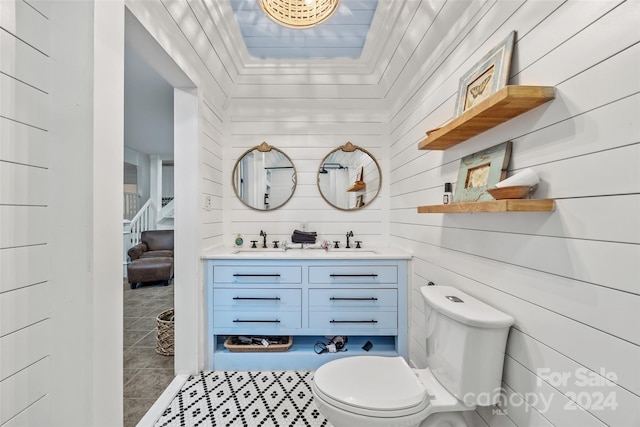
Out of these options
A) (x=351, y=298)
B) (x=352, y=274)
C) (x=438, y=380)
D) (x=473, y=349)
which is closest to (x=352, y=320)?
(x=351, y=298)

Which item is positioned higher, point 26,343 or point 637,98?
point 637,98

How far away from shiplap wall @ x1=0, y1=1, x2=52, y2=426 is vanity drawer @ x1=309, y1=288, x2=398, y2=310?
1.48m

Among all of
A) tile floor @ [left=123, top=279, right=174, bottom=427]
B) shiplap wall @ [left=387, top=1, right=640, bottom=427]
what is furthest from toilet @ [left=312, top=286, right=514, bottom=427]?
tile floor @ [left=123, top=279, right=174, bottom=427]

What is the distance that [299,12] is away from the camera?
160 cm

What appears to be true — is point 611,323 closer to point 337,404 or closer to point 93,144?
point 337,404

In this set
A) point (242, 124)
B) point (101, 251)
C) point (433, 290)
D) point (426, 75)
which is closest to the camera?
point (101, 251)

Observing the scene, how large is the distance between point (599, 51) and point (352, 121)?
6.69 feet

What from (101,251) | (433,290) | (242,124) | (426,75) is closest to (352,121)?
(426,75)

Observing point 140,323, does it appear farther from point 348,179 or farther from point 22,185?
point 348,179

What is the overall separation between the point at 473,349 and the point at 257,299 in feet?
4.96

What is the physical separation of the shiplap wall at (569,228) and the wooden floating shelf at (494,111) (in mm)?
40

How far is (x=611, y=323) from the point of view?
2.27 ft

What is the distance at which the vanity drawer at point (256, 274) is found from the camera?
203 cm

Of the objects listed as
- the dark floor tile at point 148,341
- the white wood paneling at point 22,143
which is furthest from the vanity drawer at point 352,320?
the white wood paneling at point 22,143
